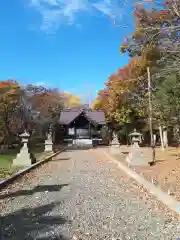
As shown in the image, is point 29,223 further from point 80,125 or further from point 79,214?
point 80,125

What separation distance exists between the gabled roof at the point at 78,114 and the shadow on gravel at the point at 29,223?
192ft

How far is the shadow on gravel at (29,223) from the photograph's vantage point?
274 inches

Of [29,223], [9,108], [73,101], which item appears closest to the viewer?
[29,223]

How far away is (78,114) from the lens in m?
69.1

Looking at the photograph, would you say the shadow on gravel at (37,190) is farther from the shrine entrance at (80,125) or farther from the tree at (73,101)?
the tree at (73,101)

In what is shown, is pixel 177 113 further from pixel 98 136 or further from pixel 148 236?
pixel 98 136

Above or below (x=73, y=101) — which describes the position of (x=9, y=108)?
below

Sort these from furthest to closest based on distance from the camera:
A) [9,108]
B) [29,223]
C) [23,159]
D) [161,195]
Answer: [9,108]
[23,159]
[161,195]
[29,223]

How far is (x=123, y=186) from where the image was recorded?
14.0 meters

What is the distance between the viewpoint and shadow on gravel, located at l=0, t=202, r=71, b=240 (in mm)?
6961

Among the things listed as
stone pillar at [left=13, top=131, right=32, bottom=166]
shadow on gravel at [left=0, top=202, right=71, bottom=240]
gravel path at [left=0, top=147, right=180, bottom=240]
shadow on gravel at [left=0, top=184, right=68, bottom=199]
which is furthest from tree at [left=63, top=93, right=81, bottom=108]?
shadow on gravel at [left=0, top=202, right=71, bottom=240]

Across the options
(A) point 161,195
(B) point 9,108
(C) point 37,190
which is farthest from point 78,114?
(A) point 161,195

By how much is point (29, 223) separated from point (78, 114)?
61.2m

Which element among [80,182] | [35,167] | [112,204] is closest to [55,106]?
[35,167]
